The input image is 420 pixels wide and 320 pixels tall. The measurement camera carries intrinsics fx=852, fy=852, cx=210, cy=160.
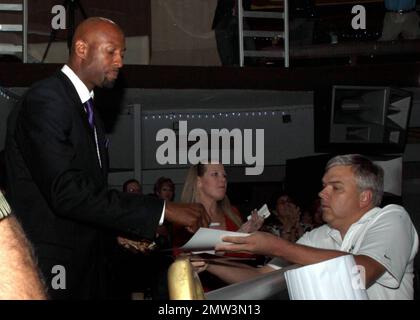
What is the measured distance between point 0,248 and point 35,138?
1486 mm

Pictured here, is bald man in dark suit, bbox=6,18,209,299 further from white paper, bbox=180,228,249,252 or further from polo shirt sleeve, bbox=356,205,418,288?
polo shirt sleeve, bbox=356,205,418,288

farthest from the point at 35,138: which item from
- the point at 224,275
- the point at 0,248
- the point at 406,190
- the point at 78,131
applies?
the point at 406,190

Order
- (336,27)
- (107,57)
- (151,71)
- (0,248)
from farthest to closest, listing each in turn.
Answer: (336,27) → (151,71) → (107,57) → (0,248)

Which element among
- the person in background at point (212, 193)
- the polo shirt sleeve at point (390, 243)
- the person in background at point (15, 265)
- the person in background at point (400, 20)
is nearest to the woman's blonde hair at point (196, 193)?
the person in background at point (212, 193)

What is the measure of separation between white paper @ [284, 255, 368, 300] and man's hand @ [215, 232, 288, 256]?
2.67ft

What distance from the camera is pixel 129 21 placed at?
8055 millimetres

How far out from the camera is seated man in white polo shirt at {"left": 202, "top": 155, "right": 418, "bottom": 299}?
2363 mm

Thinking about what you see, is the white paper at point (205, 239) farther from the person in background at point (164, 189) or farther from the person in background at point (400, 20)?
the person in background at point (400, 20)

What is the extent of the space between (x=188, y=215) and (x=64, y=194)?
1.17 feet

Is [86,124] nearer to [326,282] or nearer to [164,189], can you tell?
[326,282]

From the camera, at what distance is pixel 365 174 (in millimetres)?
3119

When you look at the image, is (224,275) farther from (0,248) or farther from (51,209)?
(0,248)

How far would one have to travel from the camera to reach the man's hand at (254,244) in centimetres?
218

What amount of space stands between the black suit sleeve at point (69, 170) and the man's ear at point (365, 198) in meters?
0.98
